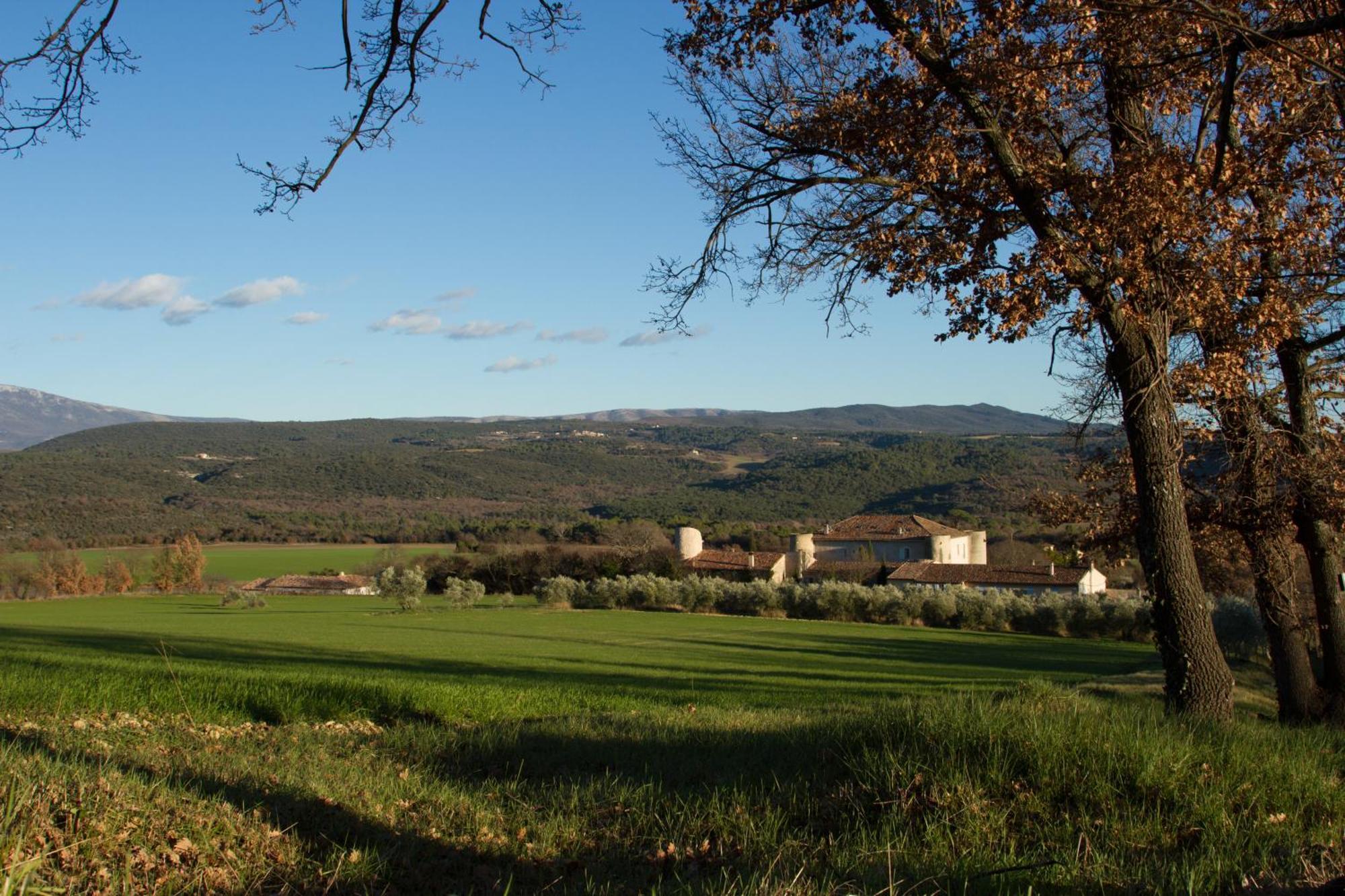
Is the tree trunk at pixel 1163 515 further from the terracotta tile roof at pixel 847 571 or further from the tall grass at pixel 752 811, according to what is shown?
the terracotta tile roof at pixel 847 571

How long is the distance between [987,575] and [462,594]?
111 ft

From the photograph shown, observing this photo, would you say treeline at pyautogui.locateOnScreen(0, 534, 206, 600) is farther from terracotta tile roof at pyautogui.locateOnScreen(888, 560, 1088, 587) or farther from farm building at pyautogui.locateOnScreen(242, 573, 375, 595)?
terracotta tile roof at pyautogui.locateOnScreen(888, 560, 1088, 587)

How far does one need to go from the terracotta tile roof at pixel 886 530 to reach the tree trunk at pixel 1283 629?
2799 inches

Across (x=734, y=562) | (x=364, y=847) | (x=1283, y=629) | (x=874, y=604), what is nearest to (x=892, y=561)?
(x=734, y=562)

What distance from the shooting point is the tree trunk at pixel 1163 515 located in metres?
8.91

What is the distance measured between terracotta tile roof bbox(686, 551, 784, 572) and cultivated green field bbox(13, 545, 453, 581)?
22899 mm

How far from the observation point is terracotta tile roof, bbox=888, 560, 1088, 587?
68188mm

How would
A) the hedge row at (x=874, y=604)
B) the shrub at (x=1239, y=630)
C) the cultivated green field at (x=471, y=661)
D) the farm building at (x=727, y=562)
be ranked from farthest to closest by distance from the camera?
the farm building at (x=727, y=562), the hedge row at (x=874, y=604), the shrub at (x=1239, y=630), the cultivated green field at (x=471, y=661)

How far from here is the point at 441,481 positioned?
5443 inches

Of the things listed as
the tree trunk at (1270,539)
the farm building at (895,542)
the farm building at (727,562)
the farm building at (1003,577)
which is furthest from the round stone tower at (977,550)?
the tree trunk at (1270,539)

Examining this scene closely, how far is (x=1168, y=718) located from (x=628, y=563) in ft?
215

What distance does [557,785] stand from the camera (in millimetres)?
6668

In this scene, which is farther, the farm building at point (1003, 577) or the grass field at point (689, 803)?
the farm building at point (1003, 577)

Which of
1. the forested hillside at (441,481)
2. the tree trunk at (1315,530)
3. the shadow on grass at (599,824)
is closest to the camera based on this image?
the shadow on grass at (599,824)
